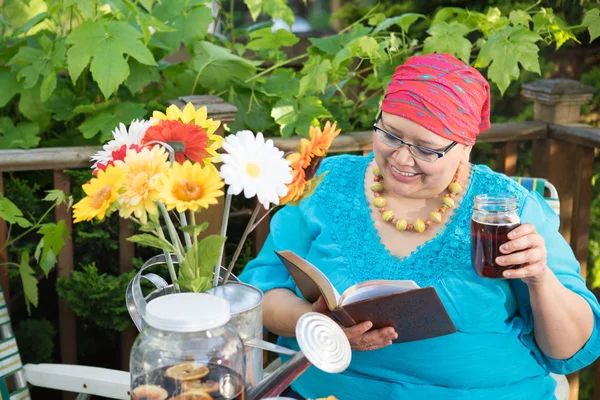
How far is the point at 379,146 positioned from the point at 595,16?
1018mm

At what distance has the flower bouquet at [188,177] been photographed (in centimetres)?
114

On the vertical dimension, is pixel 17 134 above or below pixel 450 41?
below

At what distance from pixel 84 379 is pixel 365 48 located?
129 cm

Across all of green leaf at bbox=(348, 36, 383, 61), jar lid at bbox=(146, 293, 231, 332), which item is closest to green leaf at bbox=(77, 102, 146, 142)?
green leaf at bbox=(348, 36, 383, 61)

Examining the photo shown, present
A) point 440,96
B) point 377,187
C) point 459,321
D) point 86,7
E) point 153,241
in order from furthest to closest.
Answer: point 86,7 < point 377,187 < point 459,321 < point 440,96 < point 153,241

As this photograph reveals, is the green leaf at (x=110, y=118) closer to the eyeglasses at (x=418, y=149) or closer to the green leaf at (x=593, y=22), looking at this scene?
the eyeglasses at (x=418, y=149)

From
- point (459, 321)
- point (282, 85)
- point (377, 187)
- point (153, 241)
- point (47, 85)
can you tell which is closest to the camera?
point (153, 241)

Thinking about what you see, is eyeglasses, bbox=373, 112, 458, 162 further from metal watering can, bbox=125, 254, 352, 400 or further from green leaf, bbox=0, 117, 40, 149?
green leaf, bbox=0, 117, 40, 149

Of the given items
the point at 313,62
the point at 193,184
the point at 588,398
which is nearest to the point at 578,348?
the point at 193,184

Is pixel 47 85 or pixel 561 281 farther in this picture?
pixel 47 85

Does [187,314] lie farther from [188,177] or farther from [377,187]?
[377,187]

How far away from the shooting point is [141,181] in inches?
44.8

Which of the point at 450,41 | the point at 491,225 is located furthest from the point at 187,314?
the point at 450,41

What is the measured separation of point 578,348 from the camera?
178cm
